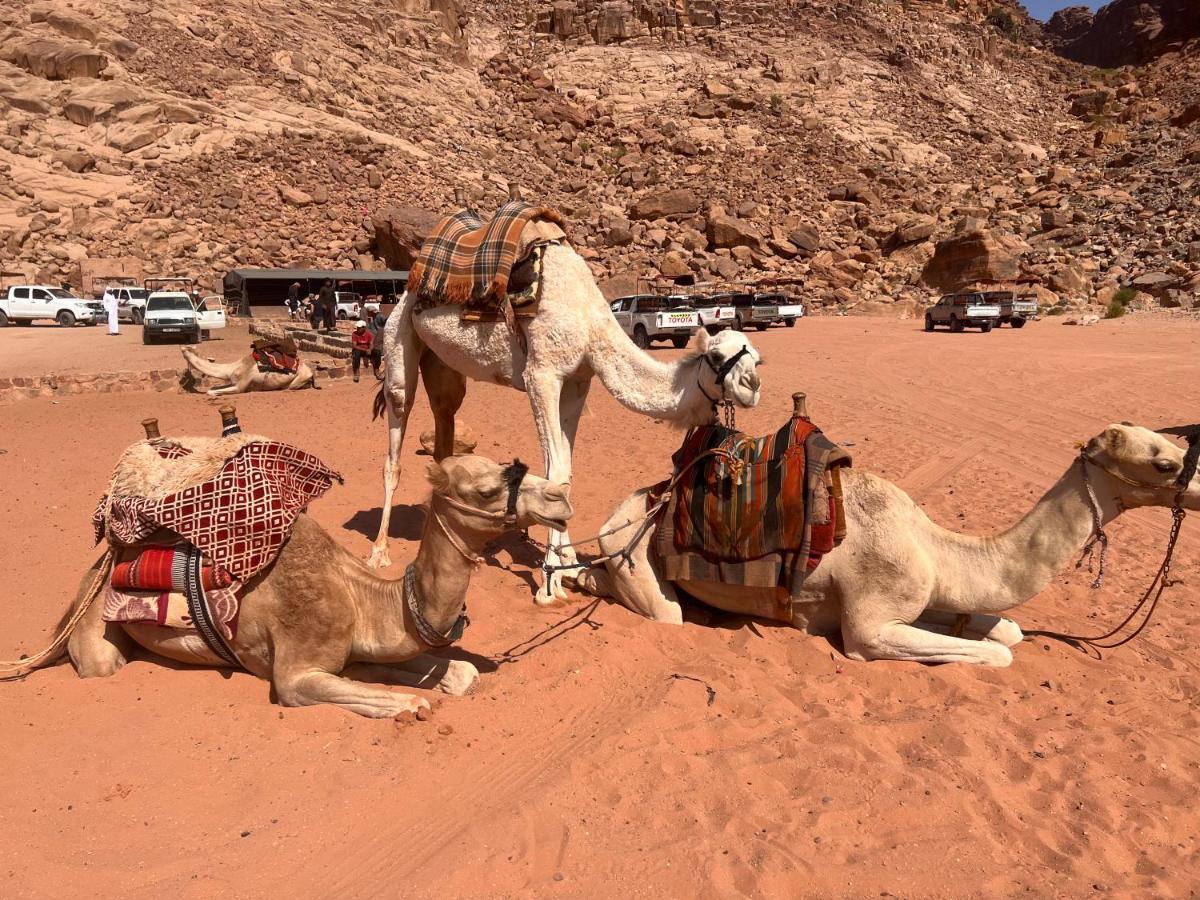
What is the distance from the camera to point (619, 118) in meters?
63.9

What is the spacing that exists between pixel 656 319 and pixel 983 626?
66.5ft

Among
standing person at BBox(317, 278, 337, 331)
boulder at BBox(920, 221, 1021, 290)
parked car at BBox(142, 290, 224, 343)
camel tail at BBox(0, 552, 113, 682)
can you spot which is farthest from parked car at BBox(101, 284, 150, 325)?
boulder at BBox(920, 221, 1021, 290)

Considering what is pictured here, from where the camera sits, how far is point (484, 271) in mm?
5551

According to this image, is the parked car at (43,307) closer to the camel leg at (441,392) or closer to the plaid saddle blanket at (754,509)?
the camel leg at (441,392)

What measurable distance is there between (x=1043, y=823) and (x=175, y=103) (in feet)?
174

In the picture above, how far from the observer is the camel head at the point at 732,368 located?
4.29 meters

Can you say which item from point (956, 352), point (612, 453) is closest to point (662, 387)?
point (612, 453)

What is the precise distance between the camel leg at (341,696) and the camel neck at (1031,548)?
113 inches

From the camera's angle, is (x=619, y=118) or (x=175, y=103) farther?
(x=619, y=118)

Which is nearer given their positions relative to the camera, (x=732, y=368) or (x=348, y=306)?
(x=732, y=368)

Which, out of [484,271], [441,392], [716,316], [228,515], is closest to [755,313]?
[716,316]

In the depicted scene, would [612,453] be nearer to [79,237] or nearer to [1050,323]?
[1050,323]

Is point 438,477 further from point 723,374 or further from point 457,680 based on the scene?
point 723,374

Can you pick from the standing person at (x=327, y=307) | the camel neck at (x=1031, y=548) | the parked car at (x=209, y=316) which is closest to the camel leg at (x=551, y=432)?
the camel neck at (x=1031, y=548)
